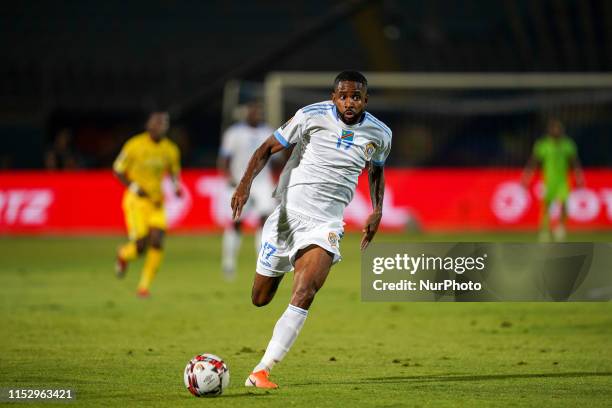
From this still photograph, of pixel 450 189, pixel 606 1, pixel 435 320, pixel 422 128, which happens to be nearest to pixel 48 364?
pixel 435 320

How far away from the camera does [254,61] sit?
1247 inches

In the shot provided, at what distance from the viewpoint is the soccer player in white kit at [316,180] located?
7.86 m

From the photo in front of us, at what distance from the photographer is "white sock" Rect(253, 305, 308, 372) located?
7609 mm

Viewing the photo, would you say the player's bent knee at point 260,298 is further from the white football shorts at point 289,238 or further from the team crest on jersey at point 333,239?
the team crest on jersey at point 333,239

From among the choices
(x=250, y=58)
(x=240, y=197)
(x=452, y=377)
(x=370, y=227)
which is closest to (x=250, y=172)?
(x=240, y=197)

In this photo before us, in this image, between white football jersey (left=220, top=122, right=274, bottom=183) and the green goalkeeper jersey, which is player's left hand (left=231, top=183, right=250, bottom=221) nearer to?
white football jersey (left=220, top=122, right=274, bottom=183)

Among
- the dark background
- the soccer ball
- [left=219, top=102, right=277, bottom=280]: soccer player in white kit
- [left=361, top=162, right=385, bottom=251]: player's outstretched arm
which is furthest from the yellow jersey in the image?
the dark background

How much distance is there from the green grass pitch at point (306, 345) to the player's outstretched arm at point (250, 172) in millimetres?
1233

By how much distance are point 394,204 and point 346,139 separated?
17235 mm

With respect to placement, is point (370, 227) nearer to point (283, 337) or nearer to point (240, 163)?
point (283, 337)

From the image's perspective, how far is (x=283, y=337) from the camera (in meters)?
7.63

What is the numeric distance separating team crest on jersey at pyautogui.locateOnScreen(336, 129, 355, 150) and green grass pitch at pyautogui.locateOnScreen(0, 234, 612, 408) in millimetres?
1668

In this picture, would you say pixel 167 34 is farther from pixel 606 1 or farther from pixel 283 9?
pixel 606 1

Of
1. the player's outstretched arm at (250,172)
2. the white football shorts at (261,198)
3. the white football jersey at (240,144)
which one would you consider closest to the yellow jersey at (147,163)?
the white football jersey at (240,144)
